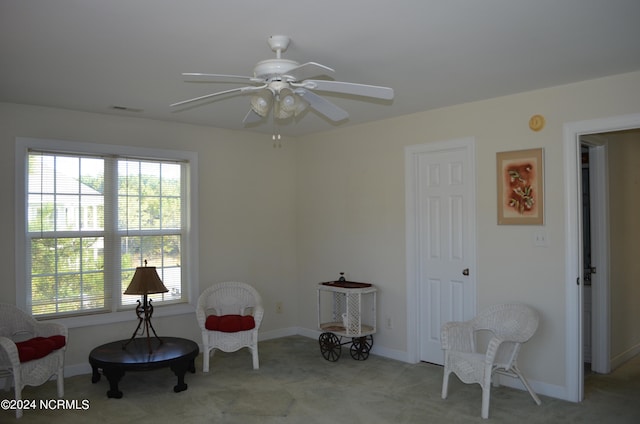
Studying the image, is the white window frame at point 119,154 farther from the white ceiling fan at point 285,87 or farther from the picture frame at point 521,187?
the picture frame at point 521,187

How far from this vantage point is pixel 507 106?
4.44 m

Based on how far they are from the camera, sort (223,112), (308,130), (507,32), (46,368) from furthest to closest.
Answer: (308,130), (223,112), (46,368), (507,32)

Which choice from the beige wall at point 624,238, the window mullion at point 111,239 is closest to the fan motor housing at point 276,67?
the window mullion at point 111,239

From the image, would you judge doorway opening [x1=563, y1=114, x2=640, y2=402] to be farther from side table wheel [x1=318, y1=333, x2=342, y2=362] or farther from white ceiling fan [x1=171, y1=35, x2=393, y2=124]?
side table wheel [x1=318, y1=333, x2=342, y2=362]

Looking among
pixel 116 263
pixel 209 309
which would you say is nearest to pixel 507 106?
pixel 209 309

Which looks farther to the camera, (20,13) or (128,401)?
(128,401)

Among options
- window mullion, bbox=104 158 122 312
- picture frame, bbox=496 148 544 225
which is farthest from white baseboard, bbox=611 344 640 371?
window mullion, bbox=104 158 122 312

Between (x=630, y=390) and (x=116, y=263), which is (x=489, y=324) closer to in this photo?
(x=630, y=390)

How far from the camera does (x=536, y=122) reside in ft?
13.9

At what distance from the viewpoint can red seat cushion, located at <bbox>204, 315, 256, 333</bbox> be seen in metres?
4.86

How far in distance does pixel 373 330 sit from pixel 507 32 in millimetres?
3315

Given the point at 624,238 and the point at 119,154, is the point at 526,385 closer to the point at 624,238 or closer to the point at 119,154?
the point at 624,238

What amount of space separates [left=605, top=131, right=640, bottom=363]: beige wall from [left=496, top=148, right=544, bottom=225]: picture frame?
1.14 metres

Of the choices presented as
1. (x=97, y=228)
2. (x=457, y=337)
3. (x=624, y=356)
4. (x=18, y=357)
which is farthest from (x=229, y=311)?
(x=624, y=356)
